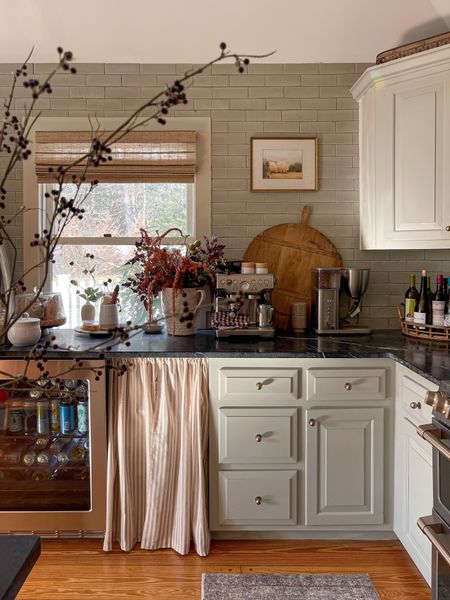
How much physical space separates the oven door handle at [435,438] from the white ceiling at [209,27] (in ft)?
6.97

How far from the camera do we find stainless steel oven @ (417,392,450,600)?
1638mm

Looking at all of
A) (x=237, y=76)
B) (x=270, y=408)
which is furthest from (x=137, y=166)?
(x=270, y=408)

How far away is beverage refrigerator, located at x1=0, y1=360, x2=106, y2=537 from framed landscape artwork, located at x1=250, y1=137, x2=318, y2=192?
151cm

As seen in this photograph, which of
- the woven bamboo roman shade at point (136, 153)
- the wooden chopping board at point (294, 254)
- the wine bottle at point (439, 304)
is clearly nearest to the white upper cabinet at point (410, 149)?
the wine bottle at point (439, 304)

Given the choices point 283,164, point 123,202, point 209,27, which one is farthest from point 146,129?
point 283,164

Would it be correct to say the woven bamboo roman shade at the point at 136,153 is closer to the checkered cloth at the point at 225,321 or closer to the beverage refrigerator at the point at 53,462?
the checkered cloth at the point at 225,321

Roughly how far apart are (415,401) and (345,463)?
49 centimetres

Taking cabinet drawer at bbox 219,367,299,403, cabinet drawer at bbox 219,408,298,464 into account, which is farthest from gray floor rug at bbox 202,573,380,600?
cabinet drawer at bbox 219,367,299,403

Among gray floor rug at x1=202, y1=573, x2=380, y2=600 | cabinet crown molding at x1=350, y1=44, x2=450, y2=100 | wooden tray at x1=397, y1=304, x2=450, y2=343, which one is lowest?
gray floor rug at x1=202, y1=573, x2=380, y2=600

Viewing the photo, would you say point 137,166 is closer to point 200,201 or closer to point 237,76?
point 200,201

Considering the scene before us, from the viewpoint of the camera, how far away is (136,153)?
3.18 m

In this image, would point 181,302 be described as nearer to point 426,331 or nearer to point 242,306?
point 242,306

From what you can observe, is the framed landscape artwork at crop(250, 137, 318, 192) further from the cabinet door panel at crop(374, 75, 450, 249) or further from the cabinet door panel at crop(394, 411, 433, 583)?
the cabinet door panel at crop(394, 411, 433, 583)

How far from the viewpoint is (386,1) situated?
8.86ft
